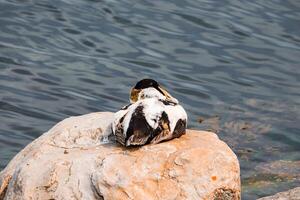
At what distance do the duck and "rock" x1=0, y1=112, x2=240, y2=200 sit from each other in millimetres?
68

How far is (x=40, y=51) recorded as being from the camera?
473 inches

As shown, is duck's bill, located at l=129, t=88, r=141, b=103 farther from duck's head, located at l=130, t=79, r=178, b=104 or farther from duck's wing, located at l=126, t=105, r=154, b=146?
duck's wing, located at l=126, t=105, r=154, b=146

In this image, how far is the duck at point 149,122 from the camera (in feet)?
18.4

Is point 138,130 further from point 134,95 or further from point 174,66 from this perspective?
point 174,66

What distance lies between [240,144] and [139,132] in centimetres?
452

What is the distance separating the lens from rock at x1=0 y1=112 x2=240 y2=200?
5410 millimetres

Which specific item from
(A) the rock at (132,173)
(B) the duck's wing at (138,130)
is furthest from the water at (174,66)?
(B) the duck's wing at (138,130)

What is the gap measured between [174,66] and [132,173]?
6809 mm

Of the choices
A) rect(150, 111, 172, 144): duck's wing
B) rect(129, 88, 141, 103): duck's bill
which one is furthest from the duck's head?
rect(150, 111, 172, 144): duck's wing

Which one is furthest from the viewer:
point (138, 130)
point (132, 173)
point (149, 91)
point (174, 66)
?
point (174, 66)

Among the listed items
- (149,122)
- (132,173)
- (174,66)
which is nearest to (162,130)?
(149,122)

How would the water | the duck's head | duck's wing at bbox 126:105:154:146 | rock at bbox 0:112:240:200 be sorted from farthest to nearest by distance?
the water → the duck's head → duck's wing at bbox 126:105:154:146 → rock at bbox 0:112:240:200

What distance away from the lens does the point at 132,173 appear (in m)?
5.42

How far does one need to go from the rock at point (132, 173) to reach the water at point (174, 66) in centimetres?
285
